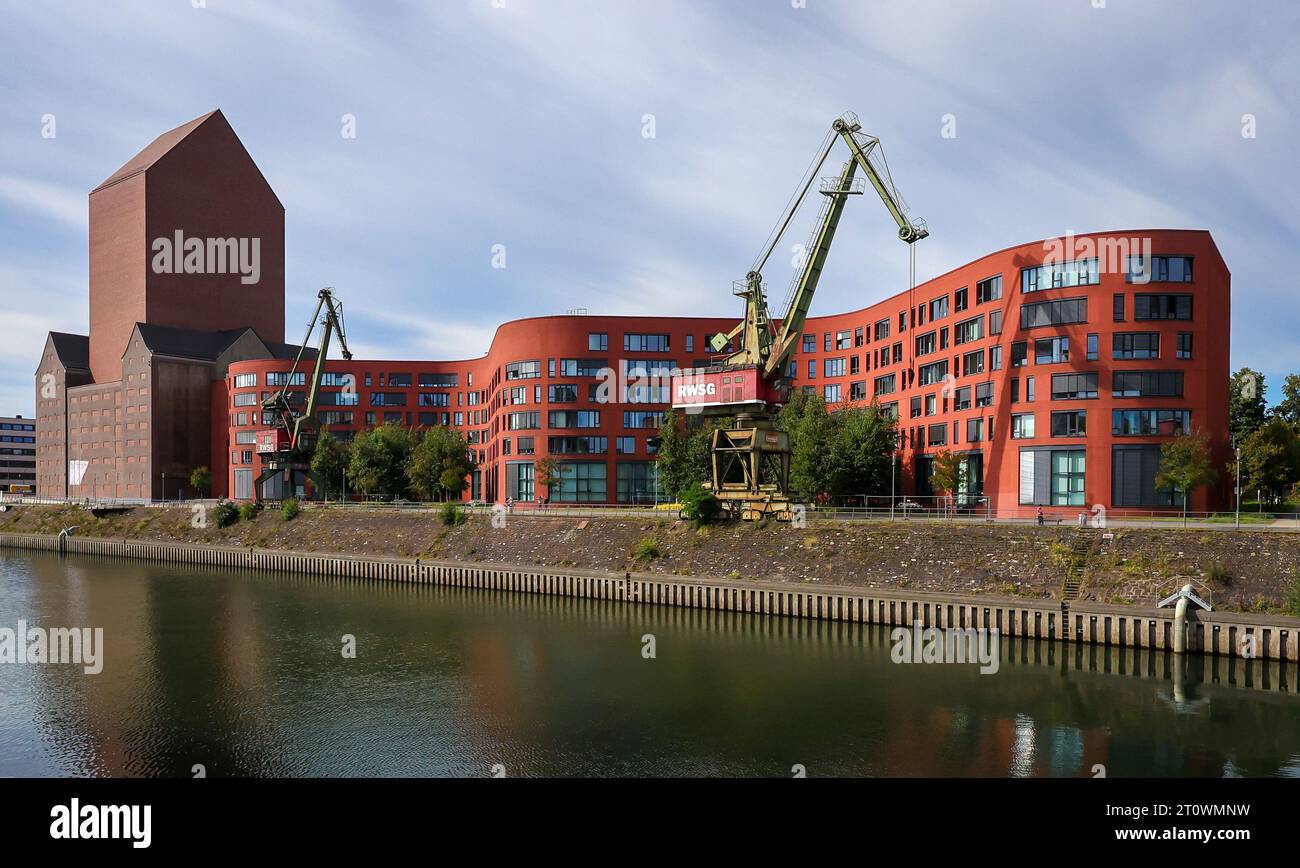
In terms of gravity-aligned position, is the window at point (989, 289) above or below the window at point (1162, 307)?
above

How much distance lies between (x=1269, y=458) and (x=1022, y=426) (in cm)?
1275

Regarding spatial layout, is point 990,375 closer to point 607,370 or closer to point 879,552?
point 879,552

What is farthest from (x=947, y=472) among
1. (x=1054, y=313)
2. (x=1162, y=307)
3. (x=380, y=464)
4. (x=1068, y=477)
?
(x=380, y=464)

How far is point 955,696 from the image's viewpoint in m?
24.8

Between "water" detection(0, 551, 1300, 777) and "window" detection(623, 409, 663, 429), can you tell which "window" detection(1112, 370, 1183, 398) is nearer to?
"water" detection(0, 551, 1300, 777)

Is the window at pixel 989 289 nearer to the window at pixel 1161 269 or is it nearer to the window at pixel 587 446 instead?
the window at pixel 1161 269

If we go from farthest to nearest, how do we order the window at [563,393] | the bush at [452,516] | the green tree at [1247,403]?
the window at [563,393]
the green tree at [1247,403]
the bush at [452,516]

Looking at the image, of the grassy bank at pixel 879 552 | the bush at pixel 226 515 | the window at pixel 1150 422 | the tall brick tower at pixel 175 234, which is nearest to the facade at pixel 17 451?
the tall brick tower at pixel 175 234

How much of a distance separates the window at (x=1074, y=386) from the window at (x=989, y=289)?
6.38 metres

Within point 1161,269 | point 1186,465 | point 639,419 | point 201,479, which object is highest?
point 1161,269

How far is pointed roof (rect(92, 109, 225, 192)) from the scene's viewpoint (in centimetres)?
10844

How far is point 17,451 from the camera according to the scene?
16525 cm

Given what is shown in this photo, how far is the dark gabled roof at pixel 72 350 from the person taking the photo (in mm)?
112000

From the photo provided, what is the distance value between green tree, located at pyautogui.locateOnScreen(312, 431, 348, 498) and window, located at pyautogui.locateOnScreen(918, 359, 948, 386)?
172ft
